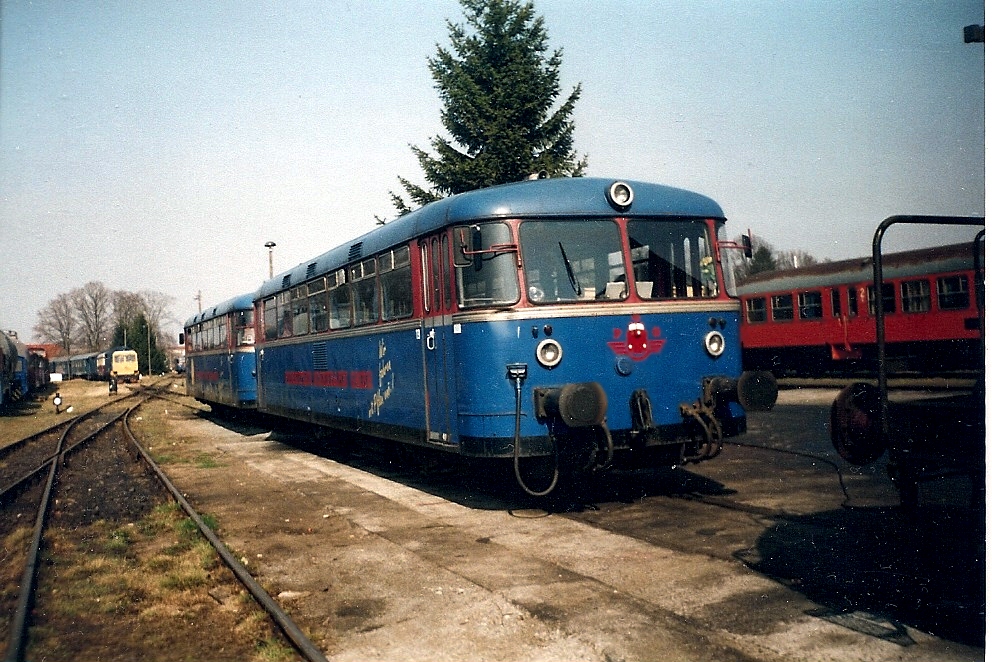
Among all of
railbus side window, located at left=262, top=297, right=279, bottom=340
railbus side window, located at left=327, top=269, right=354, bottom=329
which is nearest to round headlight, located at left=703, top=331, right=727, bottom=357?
railbus side window, located at left=327, top=269, right=354, bottom=329

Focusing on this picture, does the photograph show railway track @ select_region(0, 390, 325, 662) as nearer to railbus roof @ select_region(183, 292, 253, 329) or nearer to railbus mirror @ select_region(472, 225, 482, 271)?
railbus mirror @ select_region(472, 225, 482, 271)

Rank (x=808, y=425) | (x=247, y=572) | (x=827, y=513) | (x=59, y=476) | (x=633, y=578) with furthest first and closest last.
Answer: (x=808, y=425) → (x=59, y=476) → (x=827, y=513) → (x=247, y=572) → (x=633, y=578)

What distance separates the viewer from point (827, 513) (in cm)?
707

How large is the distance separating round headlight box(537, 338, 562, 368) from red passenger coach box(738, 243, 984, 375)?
13.2 m

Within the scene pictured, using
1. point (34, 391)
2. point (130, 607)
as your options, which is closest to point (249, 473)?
point (130, 607)

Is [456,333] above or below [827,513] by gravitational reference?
above

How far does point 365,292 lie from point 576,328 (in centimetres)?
356

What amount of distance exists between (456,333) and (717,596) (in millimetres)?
3578

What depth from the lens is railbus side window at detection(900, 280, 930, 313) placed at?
21078 millimetres

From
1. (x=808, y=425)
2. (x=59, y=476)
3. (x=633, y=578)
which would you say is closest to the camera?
(x=633, y=578)

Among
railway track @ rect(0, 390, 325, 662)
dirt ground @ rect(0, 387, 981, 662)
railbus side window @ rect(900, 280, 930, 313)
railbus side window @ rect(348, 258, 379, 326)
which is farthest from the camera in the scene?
railbus side window @ rect(900, 280, 930, 313)

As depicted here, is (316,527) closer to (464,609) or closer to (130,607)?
(130,607)

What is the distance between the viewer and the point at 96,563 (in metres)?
6.77

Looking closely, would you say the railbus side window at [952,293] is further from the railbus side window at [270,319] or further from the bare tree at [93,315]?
the bare tree at [93,315]
